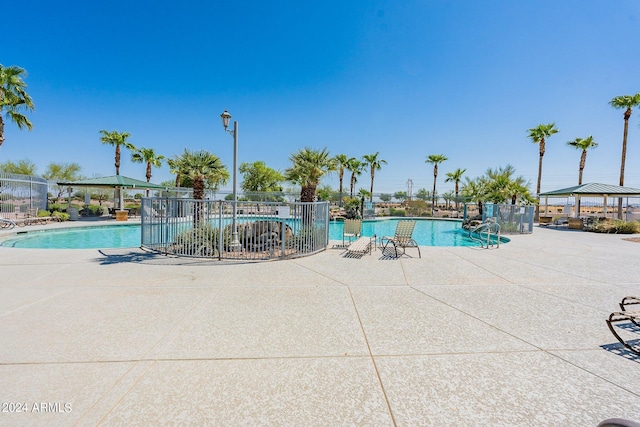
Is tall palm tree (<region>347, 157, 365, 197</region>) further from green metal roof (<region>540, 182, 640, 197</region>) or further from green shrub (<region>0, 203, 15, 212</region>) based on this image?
green shrub (<region>0, 203, 15, 212</region>)

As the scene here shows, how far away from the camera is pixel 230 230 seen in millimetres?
8898

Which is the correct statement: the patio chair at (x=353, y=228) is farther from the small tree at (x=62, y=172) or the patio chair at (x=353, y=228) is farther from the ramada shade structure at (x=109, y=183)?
the small tree at (x=62, y=172)

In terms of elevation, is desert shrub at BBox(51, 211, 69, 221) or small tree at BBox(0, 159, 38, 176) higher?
small tree at BBox(0, 159, 38, 176)

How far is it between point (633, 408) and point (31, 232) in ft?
66.0

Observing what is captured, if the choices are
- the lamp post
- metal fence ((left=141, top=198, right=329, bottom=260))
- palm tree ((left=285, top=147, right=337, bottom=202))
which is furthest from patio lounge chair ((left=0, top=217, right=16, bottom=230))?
palm tree ((left=285, top=147, right=337, bottom=202))

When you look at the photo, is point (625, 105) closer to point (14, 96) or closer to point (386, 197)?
point (386, 197)

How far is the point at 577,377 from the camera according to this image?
2.59 metres

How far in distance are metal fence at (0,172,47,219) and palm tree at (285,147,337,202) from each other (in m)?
17.0

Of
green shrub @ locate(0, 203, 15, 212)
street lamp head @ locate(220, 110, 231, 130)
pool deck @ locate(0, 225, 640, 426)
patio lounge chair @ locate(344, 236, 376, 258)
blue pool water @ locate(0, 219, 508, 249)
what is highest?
street lamp head @ locate(220, 110, 231, 130)

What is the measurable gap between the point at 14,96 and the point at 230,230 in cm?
1815

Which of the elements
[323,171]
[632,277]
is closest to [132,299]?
[323,171]

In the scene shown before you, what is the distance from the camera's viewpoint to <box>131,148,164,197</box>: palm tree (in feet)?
105

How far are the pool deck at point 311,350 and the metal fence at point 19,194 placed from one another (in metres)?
15.6

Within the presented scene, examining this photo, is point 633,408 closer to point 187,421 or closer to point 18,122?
point 187,421
